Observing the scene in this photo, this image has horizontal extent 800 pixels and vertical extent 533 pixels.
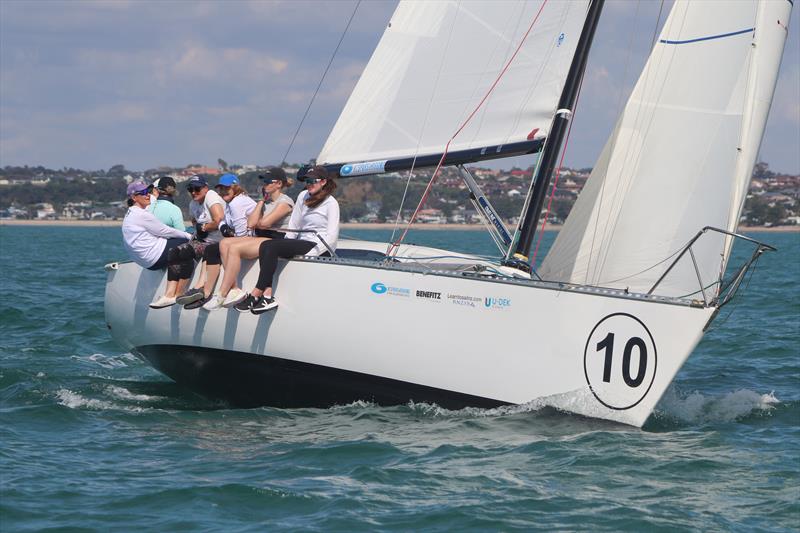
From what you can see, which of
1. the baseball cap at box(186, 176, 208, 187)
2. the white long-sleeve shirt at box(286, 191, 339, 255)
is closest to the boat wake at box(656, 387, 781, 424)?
the white long-sleeve shirt at box(286, 191, 339, 255)

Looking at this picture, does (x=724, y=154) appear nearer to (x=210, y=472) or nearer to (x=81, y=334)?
(x=210, y=472)

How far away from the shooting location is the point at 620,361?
7102 millimetres

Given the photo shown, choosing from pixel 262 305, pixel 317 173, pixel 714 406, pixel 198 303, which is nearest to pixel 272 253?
pixel 262 305

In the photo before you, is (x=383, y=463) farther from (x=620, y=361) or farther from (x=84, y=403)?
(x=84, y=403)

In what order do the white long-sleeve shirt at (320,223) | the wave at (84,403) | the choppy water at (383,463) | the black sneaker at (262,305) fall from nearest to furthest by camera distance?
the choppy water at (383,463)
the black sneaker at (262,305)
the white long-sleeve shirt at (320,223)
the wave at (84,403)

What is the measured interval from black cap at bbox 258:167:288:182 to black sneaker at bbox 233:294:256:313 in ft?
3.35

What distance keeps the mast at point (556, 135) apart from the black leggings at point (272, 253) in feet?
5.29

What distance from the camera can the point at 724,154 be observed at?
769 cm

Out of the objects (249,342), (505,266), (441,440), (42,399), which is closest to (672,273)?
(505,266)

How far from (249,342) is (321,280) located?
2.54ft

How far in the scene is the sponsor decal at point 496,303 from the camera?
7293mm

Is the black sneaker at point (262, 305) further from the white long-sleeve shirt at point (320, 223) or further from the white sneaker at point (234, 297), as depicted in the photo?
the white long-sleeve shirt at point (320, 223)

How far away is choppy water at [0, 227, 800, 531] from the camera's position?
220 inches

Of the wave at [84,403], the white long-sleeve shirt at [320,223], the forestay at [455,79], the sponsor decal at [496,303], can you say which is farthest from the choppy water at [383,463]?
the forestay at [455,79]
